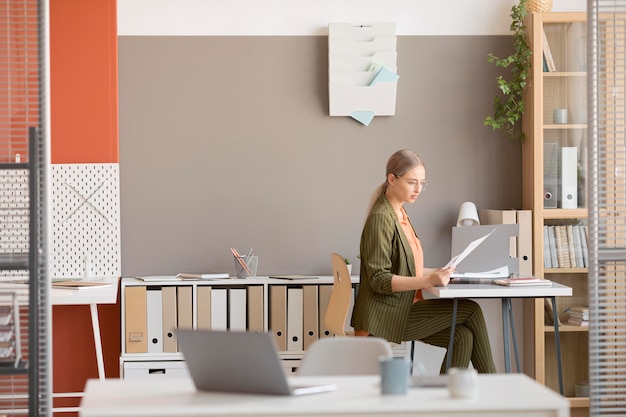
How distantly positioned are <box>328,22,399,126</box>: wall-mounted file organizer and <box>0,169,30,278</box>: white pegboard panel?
1818 mm

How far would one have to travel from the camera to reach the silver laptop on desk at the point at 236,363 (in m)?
2.41

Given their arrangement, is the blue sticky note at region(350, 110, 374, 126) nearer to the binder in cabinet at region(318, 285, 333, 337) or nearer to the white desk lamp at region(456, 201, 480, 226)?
the white desk lamp at region(456, 201, 480, 226)

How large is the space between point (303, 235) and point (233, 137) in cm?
72

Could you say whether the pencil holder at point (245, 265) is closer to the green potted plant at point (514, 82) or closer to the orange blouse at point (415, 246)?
the orange blouse at point (415, 246)

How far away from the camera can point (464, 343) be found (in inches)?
180

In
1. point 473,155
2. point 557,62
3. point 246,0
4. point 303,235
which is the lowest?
point 303,235

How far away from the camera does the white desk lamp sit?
5.28 metres

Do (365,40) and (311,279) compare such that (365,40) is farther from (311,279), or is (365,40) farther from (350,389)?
(350,389)

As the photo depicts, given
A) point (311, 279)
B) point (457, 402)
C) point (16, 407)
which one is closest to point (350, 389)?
point (457, 402)

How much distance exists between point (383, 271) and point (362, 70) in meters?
1.42

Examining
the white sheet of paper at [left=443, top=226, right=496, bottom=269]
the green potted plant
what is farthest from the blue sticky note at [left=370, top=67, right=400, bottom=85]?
the white sheet of paper at [left=443, top=226, right=496, bottom=269]

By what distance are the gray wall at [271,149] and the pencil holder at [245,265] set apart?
185mm

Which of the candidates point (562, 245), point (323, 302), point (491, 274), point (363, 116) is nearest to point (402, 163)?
point (491, 274)

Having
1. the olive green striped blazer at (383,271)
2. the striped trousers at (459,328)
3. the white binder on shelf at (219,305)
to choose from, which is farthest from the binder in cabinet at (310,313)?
the striped trousers at (459,328)
